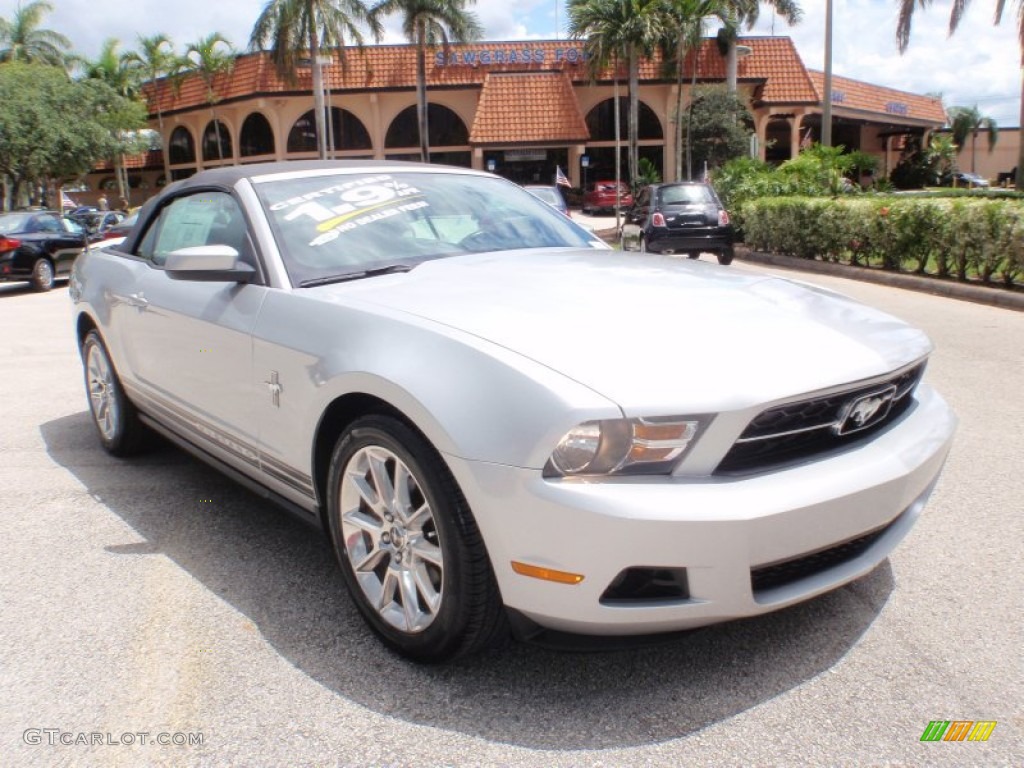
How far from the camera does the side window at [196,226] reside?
3.79 metres

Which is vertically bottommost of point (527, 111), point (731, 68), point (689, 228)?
point (689, 228)

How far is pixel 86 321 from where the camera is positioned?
17.2 feet

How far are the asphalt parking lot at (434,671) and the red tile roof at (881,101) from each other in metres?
42.4

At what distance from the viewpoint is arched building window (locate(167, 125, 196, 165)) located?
48.7 m

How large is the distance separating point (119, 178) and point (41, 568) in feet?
168

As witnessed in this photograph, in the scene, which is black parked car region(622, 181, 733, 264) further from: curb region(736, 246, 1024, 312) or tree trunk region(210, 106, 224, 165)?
tree trunk region(210, 106, 224, 165)

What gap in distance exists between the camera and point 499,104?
40531mm

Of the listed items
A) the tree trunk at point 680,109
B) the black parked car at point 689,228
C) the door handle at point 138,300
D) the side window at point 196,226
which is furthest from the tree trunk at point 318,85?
the door handle at point 138,300

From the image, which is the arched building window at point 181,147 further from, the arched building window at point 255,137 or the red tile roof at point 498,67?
the red tile roof at point 498,67

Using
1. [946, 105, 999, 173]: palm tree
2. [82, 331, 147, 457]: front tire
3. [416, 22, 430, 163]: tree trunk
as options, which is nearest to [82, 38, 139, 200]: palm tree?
[416, 22, 430, 163]: tree trunk

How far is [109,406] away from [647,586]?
3758 millimetres

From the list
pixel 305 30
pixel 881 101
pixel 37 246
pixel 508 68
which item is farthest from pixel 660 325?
pixel 881 101

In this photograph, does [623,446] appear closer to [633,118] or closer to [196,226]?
[196,226]

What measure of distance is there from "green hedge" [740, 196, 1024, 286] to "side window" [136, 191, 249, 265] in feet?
31.9
